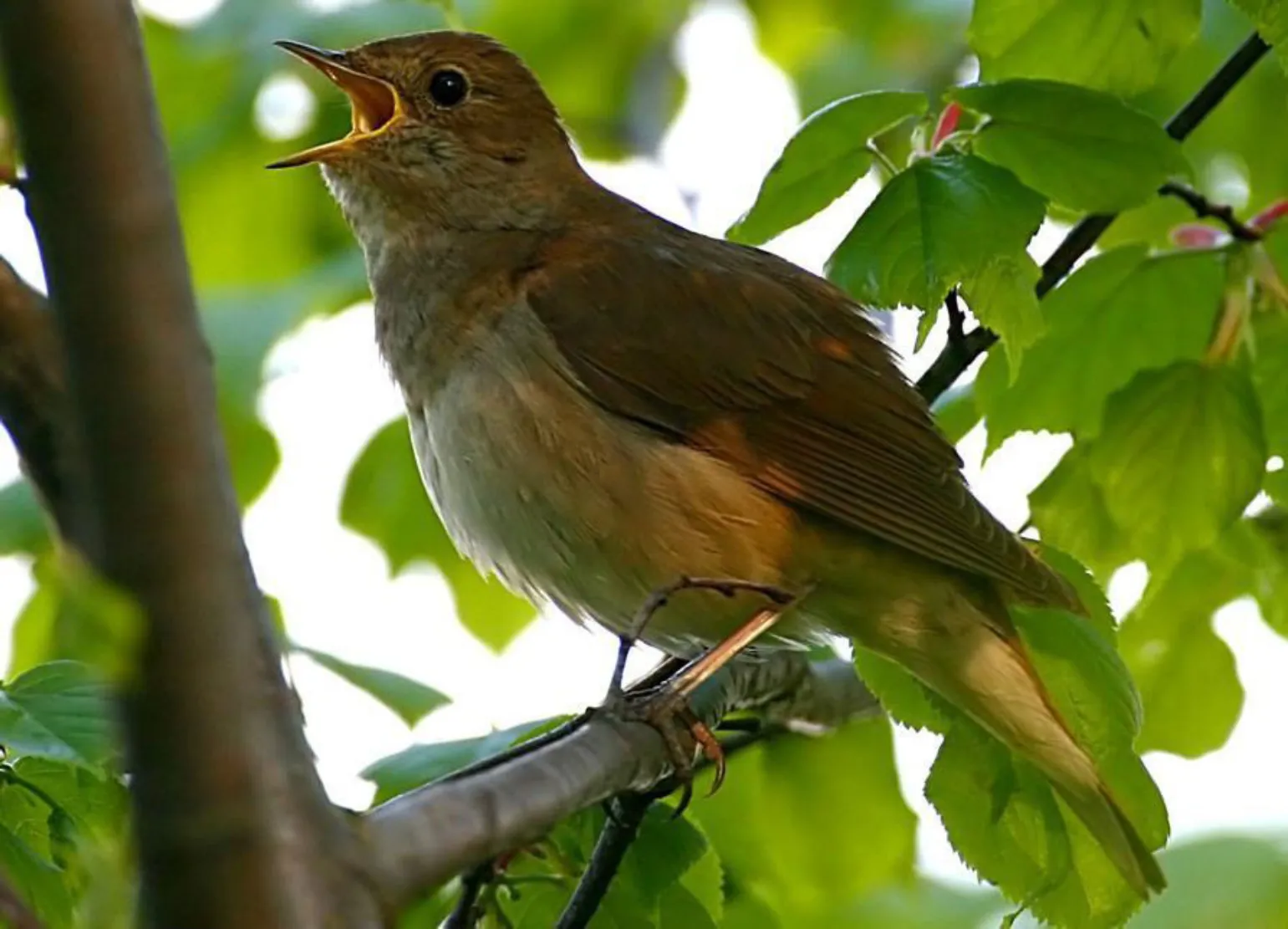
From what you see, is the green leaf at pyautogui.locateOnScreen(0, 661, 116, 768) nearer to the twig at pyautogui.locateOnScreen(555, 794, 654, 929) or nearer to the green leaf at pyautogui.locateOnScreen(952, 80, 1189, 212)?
the twig at pyautogui.locateOnScreen(555, 794, 654, 929)

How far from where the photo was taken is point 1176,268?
145 inches

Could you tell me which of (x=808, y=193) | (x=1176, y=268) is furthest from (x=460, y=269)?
Answer: (x=1176, y=268)

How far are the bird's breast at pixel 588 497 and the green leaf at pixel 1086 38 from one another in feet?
3.07

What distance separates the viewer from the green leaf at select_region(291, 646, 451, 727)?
13.2ft

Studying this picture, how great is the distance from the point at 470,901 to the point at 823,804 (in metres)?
1.66

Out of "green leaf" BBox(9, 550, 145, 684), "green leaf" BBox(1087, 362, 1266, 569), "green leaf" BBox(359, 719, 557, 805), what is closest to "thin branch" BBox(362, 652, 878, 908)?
"green leaf" BBox(359, 719, 557, 805)

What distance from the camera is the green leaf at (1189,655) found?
4.19 metres

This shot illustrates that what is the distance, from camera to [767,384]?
13.2ft

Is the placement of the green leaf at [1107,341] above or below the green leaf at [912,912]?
above

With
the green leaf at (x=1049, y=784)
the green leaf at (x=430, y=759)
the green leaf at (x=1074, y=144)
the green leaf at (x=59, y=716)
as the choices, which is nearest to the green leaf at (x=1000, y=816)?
the green leaf at (x=1049, y=784)

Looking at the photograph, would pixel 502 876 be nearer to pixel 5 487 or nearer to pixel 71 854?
Answer: pixel 71 854

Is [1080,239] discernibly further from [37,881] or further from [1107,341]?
[37,881]

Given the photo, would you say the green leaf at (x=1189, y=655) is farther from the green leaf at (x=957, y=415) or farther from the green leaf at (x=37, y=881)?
the green leaf at (x=37, y=881)

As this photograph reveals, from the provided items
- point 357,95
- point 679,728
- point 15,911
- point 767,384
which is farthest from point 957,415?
point 15,911
